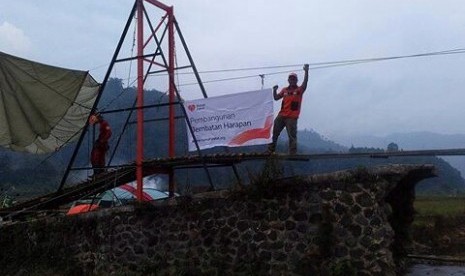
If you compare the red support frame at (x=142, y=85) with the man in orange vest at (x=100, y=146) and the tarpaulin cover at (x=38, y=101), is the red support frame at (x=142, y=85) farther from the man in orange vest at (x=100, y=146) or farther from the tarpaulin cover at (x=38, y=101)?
the tarpaulin cover at (x=38, y=101)

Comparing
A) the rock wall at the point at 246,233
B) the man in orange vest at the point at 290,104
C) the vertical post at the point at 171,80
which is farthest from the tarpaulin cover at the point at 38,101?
the man in orange vest at the point at 290,104

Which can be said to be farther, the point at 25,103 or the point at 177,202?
the point at 25,103

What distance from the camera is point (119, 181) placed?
44.0ft

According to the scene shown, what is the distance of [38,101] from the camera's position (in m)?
14.9

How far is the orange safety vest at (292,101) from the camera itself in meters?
11.4

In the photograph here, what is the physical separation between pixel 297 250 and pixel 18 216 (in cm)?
774

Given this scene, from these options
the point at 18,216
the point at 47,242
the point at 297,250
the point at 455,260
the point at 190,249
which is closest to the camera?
the point at 297,250

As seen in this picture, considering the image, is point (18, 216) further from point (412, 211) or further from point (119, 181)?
point (412, 211)

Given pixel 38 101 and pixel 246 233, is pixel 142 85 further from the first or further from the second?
pixel 246 233

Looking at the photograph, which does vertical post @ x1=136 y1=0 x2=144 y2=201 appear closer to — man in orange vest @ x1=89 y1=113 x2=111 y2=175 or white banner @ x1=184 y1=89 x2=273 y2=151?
white banner @ x1=184 y1=89 x2=273 y2=151

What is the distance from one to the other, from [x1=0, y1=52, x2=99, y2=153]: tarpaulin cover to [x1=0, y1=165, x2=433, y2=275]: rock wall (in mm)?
2866

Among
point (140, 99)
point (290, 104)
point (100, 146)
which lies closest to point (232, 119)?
point (290, 104)

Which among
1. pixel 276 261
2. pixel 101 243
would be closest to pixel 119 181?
pixel 101 243

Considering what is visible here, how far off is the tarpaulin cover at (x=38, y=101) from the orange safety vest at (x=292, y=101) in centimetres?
665
